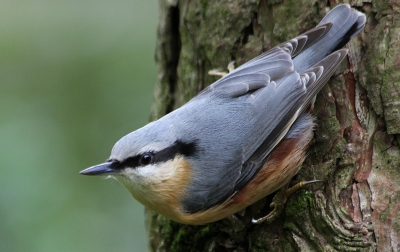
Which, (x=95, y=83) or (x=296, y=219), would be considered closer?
(x=296, y=219)

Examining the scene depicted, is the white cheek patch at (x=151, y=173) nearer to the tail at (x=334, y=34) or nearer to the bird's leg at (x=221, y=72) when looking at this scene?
the bird's leg at (x=221, y=72)

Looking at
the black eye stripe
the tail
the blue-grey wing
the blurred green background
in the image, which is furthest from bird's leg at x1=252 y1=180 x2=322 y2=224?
the blurred green background

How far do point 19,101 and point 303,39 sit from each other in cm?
246

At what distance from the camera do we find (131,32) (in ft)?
17.4

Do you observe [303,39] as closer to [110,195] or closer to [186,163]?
[186,163]

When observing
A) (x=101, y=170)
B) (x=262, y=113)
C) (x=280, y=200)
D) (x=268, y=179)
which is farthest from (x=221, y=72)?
(x=101, y=170)

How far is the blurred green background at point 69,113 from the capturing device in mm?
3830

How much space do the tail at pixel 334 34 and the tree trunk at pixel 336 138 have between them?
0.07 m

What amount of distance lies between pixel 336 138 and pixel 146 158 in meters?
0.98

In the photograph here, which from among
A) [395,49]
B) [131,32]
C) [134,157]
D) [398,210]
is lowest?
[398,210]

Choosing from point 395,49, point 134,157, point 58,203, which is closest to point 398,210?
point 395,49

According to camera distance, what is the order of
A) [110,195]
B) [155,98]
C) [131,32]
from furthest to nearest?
[131,32]
[110,195]
[155,98]

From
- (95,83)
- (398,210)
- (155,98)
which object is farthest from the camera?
(95,83)

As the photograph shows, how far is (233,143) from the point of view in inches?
116
